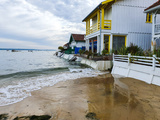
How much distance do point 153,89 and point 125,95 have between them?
165 centimetres

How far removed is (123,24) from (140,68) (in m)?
8.21

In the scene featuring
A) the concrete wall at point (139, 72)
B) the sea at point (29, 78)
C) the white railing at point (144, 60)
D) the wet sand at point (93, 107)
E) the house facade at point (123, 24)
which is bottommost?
the sea at point (29, 78)

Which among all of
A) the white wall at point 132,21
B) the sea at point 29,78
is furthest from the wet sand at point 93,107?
the white wall at point 132,21

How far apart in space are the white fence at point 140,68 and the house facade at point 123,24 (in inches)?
178

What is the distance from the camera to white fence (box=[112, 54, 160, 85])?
6.55 meters

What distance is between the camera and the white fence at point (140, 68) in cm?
655

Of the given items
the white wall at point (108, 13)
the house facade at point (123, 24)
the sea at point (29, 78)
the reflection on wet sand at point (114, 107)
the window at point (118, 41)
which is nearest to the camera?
the reflection on wet sand at point (114, 107)

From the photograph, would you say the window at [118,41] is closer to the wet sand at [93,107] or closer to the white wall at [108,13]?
the white wall at [108,13]

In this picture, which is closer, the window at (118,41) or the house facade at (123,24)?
the house facade at (123,24)

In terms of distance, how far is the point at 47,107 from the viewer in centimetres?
433

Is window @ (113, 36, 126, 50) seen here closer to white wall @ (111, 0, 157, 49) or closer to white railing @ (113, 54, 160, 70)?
white wall @ (111, 0, 157, 49)

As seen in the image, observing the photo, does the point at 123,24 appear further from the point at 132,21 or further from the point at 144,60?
the point at 144,60

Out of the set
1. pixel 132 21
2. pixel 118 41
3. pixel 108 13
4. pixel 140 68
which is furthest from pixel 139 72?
pixel 108 13

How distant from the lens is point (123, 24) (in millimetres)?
14180
